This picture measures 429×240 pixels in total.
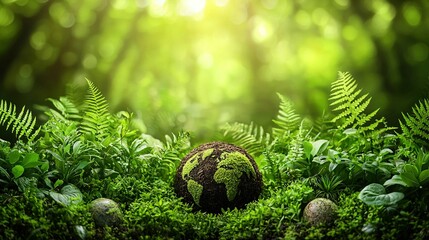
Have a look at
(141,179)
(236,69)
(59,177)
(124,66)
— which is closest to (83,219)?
(59,177)

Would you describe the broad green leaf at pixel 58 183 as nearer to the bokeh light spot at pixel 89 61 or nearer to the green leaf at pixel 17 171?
the green leaf at pixel 17 171

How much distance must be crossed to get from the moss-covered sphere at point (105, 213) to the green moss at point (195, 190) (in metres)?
0.66

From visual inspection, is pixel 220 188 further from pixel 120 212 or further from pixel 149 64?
pixel 149 64

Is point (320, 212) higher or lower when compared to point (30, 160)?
lower

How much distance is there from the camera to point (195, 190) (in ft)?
15.3

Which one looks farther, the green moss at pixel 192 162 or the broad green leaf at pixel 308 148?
the green moss at pixel 192 162

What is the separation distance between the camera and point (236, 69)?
9.13 meters

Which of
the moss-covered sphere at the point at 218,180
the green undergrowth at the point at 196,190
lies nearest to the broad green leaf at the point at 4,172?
the green undergrowth at the point at 196,190

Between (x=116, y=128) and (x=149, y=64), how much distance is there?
10.6 feet

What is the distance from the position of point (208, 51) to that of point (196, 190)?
4640 mm

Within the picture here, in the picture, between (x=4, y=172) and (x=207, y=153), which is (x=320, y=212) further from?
(x=4, y=172)

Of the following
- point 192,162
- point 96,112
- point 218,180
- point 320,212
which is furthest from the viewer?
point 96,112

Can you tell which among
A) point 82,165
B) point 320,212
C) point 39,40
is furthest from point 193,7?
point 320,212

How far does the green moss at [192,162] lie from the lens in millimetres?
4777
